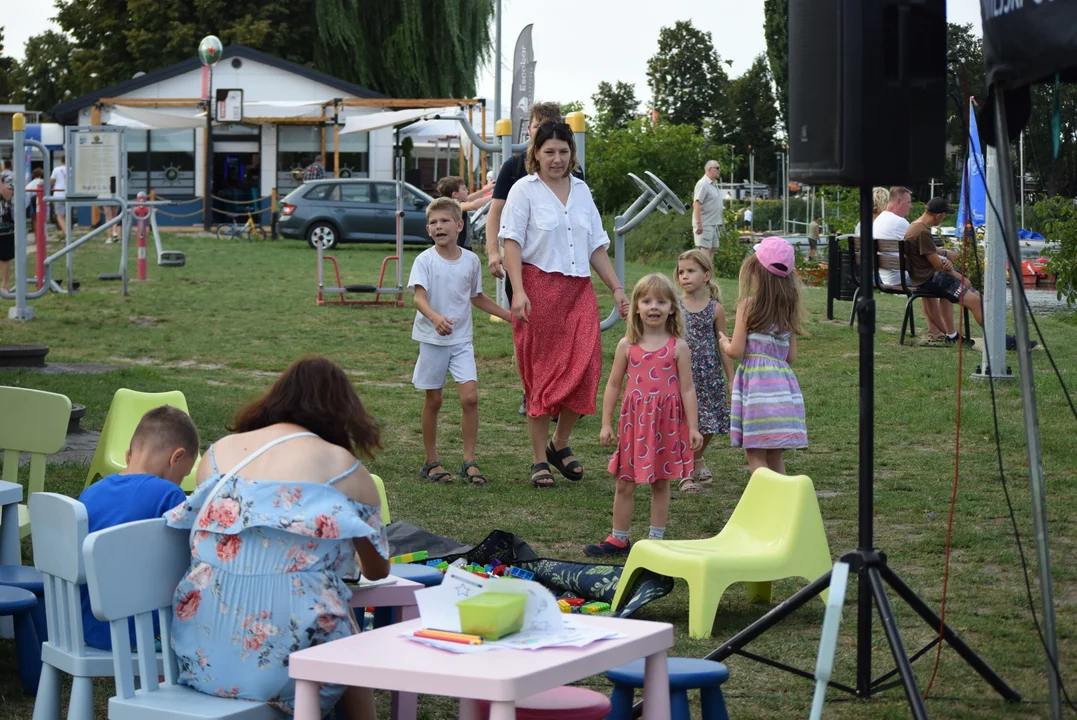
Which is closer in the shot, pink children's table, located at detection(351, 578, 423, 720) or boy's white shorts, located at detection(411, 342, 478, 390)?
pink children's table, located at detection(351, 578, 423, 720)

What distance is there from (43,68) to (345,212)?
50.2 metres

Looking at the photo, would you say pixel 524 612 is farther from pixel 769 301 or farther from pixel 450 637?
pixel 769 301

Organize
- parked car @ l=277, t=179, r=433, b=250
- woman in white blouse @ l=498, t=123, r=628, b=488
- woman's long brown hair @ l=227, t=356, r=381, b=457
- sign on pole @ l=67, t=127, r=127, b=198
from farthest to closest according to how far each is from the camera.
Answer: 1. parked car @ l=277, t=179, r=433, b=250
2. sign on pole @ l=67, t=127, r=127, b=198
3. woman in white blouse @ l=498, t=123, r=628, b=488
4. woman's long brown hair @ l=227, t=356, r=381, b=457

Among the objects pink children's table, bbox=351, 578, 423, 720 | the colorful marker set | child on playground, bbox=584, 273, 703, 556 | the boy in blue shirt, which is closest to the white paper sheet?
the colorful marker set

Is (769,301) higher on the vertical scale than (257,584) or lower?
higher

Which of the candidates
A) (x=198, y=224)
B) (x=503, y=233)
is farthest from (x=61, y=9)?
(x=503, y=233)

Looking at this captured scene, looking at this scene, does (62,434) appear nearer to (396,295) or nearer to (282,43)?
(396,295)

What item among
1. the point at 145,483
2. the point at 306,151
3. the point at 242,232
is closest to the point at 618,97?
the point at 306,151

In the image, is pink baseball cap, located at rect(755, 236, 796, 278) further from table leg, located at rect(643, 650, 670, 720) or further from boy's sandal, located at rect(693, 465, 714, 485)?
table leg, located at rect(643, 650, 670, 720)

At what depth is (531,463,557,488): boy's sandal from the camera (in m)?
7.59

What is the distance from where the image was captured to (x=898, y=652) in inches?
151

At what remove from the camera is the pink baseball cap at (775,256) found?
6.63 meters

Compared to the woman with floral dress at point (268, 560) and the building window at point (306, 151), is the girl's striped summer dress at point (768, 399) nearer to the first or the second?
the woman with floral dress at point (268, 560)

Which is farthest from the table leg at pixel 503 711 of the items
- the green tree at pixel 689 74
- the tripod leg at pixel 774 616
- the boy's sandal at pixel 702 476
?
the green tree at pixel 689 74
